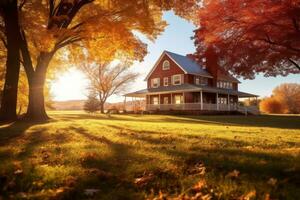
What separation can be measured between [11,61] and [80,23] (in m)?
4.45

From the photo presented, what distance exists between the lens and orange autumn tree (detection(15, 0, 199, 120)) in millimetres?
15016

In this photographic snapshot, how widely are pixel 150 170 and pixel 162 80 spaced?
127 feet

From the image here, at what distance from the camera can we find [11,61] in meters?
14.5

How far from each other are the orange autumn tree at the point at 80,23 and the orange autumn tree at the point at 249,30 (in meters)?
1.77

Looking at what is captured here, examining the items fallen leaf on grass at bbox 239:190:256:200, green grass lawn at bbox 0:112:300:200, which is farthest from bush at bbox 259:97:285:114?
fallen leaf on grass at bbox 239:190:256:200

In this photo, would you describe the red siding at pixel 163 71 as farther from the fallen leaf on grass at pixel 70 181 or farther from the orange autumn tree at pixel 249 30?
the fallen leaf on grass at pixel 70 181

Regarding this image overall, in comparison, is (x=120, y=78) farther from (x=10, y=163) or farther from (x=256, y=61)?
(x=10, y=163)

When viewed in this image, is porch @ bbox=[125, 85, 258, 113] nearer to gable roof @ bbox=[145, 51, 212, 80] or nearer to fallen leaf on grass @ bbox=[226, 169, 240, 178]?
gable roof @ bbox=[145, 51, 212, 80]

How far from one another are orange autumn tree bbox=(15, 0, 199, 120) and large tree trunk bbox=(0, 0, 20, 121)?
89 centimetres

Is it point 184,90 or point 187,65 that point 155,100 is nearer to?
point 187,65

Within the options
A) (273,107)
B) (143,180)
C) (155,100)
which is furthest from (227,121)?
(273,107)

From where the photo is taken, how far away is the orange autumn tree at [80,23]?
15016mm

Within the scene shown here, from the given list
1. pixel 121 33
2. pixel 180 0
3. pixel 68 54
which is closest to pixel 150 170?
pixel 121 33

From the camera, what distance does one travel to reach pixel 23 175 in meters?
4.51
